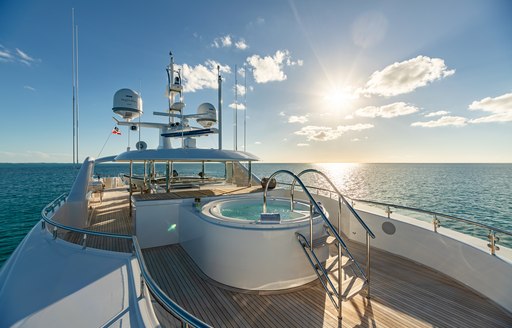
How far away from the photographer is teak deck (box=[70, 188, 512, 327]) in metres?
2.87

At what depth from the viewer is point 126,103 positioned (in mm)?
8070

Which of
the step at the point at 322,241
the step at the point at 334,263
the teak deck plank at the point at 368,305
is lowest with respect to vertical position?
the teak deck plank at the point at 368,305

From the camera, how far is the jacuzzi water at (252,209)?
5777 millimetres

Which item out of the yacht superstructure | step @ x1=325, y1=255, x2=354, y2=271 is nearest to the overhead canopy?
the yacht superstructure

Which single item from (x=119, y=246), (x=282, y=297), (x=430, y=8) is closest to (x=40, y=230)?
(x=119, y=246)

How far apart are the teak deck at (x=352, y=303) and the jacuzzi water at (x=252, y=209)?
188 cm

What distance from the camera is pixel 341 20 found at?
7.34 meters

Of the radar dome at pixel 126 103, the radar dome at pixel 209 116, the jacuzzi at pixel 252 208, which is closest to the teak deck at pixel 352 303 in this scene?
the jacuzzi at pixel 252 208

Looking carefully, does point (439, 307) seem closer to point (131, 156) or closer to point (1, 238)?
point (131, 156)

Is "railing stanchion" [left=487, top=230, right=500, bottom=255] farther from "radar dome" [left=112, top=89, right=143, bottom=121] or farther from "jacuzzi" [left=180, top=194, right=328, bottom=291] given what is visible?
"radar dome" [left=112, top=89, right=143, bottom=121]

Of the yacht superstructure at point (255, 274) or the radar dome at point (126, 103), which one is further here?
the radar dome at point (126, 103)

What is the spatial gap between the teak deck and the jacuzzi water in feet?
6.16

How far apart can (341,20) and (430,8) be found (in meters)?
2.73

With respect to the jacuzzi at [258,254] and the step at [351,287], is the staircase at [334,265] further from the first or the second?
the jacuzzi at [258,254]
